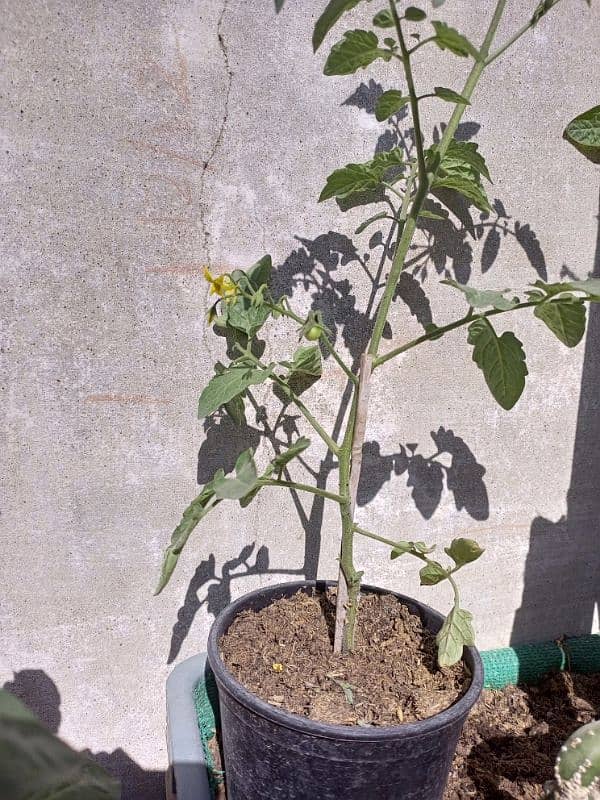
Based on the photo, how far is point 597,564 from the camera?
5.76 ft

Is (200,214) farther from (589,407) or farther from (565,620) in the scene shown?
(565,620)

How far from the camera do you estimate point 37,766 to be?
23 cm

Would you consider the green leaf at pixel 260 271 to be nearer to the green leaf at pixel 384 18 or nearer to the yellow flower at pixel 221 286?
the yellow flower at pixel 221 286

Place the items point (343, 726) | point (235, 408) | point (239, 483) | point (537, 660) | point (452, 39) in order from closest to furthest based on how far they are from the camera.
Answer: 1. point (452, 39)
2. point (239, 483)
3. point (343, 726)
4. point (235, 408)
5. point (537, 660)

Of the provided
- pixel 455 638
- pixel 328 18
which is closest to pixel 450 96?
pixel 328 18

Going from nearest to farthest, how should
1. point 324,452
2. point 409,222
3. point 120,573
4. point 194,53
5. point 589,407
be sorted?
point 409,222 → point 194,53 → point 120,573 → point 324,452 → point 589,407

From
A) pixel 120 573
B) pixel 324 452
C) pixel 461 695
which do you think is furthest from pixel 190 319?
pixel 461 695


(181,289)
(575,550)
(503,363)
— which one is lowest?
(575,550)

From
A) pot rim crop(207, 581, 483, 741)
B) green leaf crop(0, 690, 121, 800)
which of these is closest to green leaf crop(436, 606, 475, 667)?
pot rim crop(207, 581, 483, 741)

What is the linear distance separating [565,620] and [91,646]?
52.0 inches

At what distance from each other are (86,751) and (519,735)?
3.27 ft

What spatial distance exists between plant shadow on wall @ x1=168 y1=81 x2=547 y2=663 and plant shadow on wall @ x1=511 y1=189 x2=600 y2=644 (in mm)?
323

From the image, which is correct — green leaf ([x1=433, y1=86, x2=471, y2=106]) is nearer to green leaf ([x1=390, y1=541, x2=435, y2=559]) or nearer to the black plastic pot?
green leaf ([x1=390, y1=541, x2=435, y2=559])

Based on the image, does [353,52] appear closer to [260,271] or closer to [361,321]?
[260,271]
